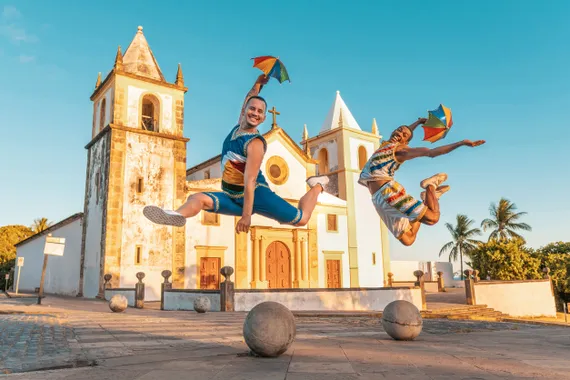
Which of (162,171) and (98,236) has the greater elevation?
(162,171)

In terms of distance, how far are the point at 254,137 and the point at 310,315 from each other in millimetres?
10911

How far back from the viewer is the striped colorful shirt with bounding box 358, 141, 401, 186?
243 inches

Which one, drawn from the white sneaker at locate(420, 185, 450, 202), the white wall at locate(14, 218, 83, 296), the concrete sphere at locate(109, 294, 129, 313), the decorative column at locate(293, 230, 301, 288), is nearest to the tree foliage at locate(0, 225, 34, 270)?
the white wall at locate(14, 218, 83, 296)

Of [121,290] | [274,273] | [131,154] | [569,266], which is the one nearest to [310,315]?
[121,290]

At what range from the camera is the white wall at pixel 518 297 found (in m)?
23.9

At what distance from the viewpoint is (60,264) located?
91.5 feet

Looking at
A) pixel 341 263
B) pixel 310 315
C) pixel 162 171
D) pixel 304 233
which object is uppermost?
pixel 162 171

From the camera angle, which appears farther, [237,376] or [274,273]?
[274,273]

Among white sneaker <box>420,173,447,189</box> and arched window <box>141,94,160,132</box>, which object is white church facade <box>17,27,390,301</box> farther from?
white sneaker <box>420,173,447,189</box>

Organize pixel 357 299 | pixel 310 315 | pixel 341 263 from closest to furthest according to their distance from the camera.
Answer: pixel 310 315 < pixel 357 299 < pixel 341 263

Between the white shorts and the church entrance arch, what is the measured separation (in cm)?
2081

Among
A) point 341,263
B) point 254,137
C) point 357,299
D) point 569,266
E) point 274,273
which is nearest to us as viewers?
point 254,137

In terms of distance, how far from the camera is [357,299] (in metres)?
17.6

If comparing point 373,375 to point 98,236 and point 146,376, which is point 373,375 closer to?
point 146,376
